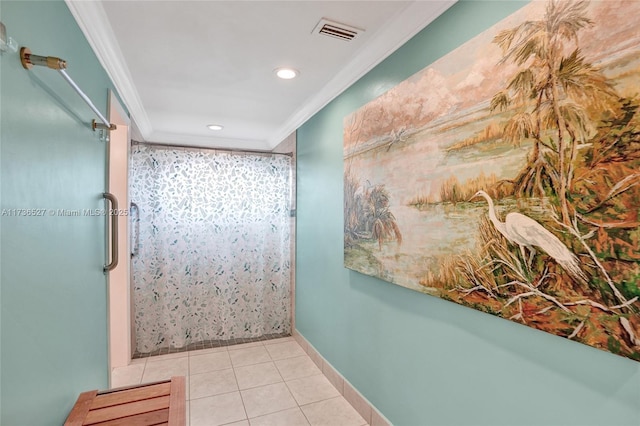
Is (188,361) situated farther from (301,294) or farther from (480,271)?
(480,271)

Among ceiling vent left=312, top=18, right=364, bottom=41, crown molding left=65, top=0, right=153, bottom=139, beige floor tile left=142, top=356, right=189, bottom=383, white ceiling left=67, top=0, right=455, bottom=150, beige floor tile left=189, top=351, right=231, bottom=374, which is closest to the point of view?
crown molding left=65, top=0, right=153, bottom=139

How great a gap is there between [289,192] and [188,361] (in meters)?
1.95

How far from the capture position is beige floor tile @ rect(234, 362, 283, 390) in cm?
263

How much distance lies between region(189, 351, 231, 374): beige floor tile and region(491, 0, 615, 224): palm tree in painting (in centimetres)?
282

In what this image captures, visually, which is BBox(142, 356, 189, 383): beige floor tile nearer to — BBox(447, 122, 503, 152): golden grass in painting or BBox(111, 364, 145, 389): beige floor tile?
BBox(111, 364, 145, 389): beige floor tile

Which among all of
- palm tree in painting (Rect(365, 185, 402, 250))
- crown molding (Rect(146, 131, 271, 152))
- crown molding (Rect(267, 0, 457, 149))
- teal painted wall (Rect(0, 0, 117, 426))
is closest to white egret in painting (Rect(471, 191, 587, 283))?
palm tree in painting (Rect(365, 185, 402, 250))

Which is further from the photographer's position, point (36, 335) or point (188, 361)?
point (188, 361)

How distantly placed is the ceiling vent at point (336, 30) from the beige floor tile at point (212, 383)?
259 centimetres

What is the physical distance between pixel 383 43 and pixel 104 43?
153 cm

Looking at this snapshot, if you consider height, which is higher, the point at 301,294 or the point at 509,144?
the point at 509,144

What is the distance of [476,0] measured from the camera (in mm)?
1327

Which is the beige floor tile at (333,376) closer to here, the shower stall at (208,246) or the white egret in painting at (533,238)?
the shower stall at (208,246)

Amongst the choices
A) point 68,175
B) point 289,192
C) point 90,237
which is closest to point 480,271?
point 68,175

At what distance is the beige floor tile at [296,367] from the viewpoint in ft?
9.05
